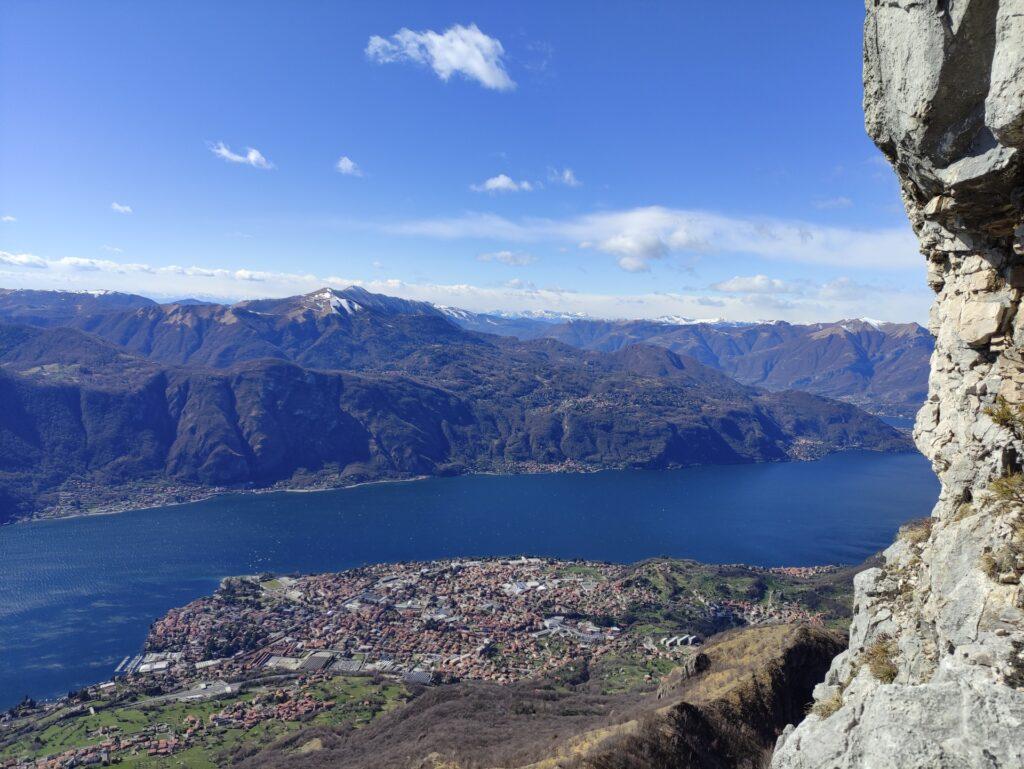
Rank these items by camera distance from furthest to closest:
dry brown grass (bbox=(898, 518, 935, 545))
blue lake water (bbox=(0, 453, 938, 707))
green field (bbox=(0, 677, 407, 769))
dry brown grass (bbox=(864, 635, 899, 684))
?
blue lake water (bbox=(0, 453, 938, 707)), green field (bbox=(0, 677, 407, 769)), dry brown grass (bbox=(898, 518, 935, 545)), dry brown grass (bbox=(864, 635, 899, 684))

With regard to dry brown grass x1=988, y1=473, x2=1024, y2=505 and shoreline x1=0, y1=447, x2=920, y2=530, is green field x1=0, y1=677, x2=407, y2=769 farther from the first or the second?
shoreline x1=0, y1=447, x2=920, y2=530

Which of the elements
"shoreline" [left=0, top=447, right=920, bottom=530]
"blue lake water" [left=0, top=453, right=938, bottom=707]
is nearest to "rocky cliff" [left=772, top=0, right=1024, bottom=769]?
"blue lake water" [left=0, top=453, right=938, bottom=707]

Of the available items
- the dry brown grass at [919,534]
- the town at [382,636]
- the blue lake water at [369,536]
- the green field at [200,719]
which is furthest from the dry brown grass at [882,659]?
the blue lake water at [369,536]

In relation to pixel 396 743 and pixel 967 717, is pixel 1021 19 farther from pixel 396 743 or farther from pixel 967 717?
pixel 396 743

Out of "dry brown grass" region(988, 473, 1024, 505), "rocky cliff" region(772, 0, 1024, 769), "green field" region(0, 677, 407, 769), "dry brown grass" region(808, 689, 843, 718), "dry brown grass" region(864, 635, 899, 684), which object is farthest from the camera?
"green field" region(0, 677, 407, 769)

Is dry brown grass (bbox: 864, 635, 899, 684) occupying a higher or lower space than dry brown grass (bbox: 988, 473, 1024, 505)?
lower

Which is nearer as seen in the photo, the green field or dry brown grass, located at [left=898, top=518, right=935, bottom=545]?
dry brown grass, located at [left=898, top=518, right=935, bottom=545]

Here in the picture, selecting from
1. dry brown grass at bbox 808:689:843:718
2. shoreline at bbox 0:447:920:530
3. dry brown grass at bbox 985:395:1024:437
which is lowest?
shoreline at bbox 0:447:920:530

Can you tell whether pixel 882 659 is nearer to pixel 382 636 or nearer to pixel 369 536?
pixel 382 636

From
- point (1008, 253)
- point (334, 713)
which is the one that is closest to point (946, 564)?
point (1008, 253)
